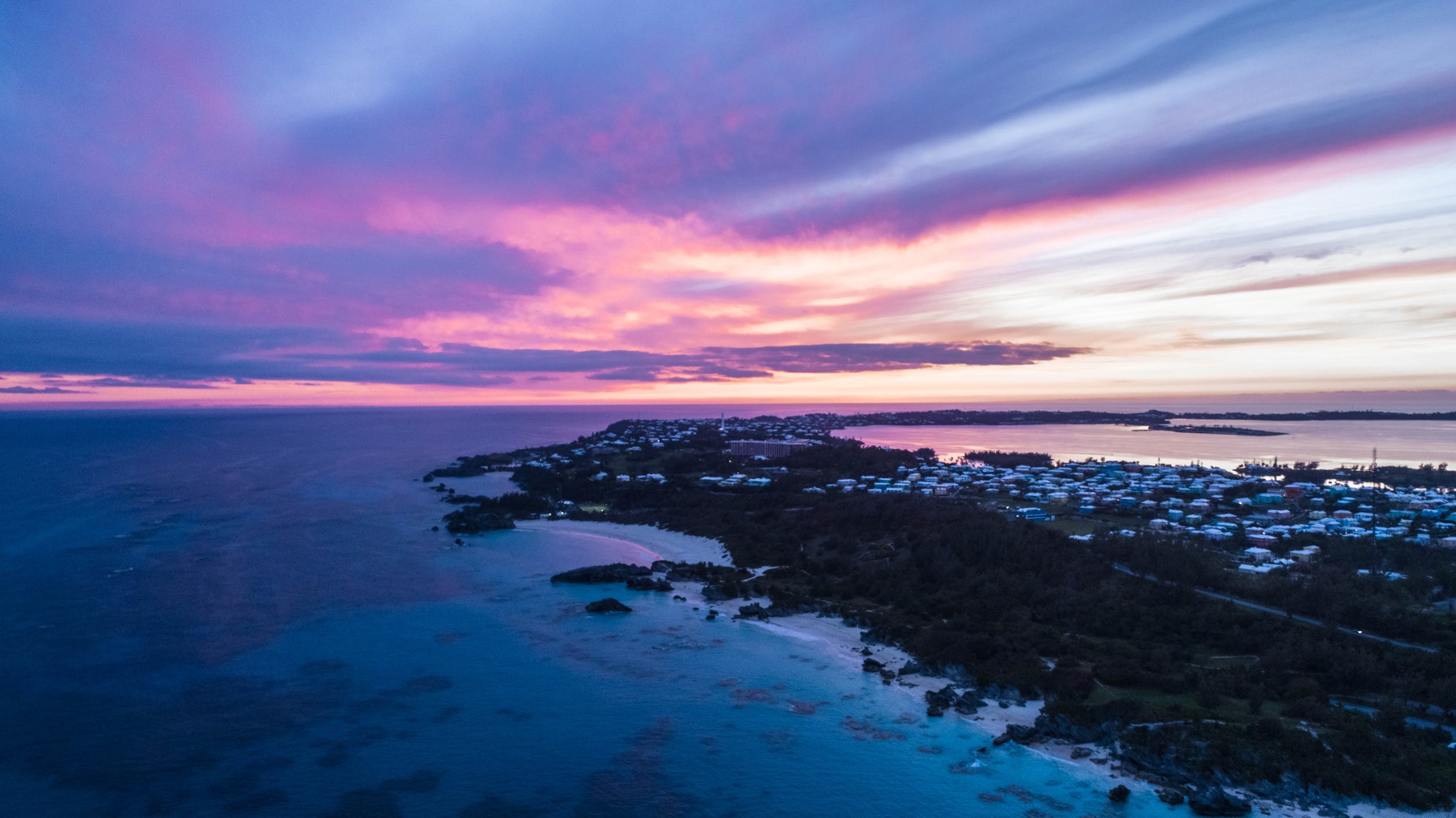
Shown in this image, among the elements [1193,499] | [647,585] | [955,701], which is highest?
[1193,499]

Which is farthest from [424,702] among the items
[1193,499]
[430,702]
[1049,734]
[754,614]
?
[1193,499]

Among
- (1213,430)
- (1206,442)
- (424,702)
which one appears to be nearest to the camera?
(424,702)

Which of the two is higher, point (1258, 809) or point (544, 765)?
point (1258, 809)

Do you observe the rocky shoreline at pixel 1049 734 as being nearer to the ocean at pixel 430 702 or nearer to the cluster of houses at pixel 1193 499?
the ocean at pixel 430 702

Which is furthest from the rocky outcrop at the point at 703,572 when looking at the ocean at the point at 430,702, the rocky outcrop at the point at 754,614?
the rocky outcrop at the point at 754,614

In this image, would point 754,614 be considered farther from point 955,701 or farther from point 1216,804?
point 1216,804

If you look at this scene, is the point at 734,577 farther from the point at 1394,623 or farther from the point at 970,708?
the point at 1394,623

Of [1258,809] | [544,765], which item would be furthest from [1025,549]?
[544,765]
